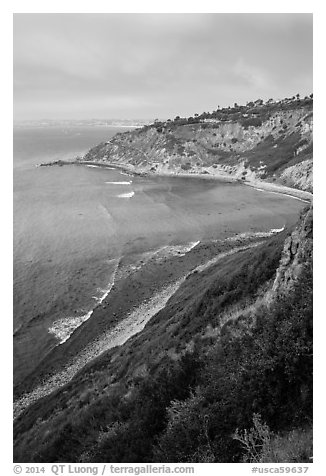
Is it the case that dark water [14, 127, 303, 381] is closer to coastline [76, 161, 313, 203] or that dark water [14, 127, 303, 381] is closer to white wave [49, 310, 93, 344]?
white wave [49, 310, 93, 344]

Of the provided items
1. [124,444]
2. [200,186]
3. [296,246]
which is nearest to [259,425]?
[124,444]

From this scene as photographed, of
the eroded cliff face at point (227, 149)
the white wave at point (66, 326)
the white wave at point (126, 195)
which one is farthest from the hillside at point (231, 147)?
the white wave at point (66, 326)

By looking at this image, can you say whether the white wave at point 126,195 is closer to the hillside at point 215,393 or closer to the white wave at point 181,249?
the white wave at point 181,249

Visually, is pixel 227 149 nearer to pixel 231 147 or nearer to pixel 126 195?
pixel 231 147

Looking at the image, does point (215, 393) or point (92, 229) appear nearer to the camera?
point (215, 393)

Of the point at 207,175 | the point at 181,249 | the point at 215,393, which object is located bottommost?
the point at 215,393

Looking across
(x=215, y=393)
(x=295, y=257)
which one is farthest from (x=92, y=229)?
(x=215, y=393)

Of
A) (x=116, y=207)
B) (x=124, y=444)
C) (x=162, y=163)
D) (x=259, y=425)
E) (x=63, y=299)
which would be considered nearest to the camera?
(x=259, y=425)

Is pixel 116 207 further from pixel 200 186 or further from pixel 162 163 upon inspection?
pixel 162 163
